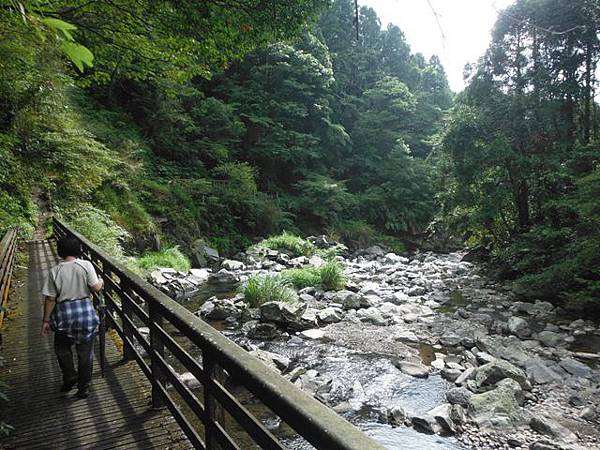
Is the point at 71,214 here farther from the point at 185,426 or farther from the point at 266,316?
the point at 185,426

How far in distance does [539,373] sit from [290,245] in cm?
1360

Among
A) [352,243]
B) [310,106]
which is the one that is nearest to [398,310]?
[352,243]

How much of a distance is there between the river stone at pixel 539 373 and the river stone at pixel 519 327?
5.78ft

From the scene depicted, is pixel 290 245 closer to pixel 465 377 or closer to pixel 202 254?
pixel 202 254

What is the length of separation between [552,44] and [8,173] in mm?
16688

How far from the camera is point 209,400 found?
183cm

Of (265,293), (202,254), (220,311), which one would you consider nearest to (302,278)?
(265,293)

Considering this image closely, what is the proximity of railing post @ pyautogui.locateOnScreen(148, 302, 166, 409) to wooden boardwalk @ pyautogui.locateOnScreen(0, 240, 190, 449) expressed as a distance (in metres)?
0.10

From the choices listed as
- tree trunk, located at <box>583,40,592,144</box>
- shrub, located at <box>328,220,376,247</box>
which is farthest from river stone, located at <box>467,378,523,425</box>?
shrub, located at <box>328,220,376,247</box>

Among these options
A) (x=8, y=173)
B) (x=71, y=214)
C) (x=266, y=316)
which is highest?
(x=8, y=173)

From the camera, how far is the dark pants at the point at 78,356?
3119 mm

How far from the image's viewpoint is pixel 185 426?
7.66ft

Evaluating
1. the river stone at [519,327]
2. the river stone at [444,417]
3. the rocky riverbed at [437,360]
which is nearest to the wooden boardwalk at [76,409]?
the rocky riverbed at [437,360]

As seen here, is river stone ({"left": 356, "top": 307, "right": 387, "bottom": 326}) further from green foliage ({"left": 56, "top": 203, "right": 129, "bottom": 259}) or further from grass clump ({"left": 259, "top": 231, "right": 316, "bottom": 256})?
grass clump ({"left": 259, "top": 231, "right": 316, "bottom": 256})
